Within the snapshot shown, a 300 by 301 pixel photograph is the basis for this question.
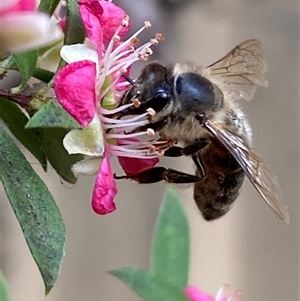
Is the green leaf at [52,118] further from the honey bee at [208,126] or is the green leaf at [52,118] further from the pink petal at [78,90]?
the honey bee at [208,126]

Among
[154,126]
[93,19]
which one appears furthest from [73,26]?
[154,126]

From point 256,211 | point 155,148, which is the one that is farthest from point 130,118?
point 256,211

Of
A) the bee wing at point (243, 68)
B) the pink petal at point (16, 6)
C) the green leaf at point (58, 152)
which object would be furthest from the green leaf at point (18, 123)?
the bee wing at point (243, 68)

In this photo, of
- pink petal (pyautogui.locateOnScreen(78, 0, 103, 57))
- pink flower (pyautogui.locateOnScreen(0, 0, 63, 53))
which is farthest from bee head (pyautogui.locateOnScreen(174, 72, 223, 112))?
pink flower (pyautogui.locateOnScreen(0, 0, 63, 53))

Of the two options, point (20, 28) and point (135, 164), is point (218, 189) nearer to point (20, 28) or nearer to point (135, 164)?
point (135, 164)

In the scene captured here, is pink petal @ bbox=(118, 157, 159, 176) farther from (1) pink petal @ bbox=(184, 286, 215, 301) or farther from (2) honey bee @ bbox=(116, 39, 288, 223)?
(1) pink petal @ bbox=(184, 286, 215, 301)

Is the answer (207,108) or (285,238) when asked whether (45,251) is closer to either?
(207,108)

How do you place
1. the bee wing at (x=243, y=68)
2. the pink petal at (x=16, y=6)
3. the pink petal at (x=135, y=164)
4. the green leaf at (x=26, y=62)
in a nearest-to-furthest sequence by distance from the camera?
the pink petal at (x=16, y=6) → the green leaf at (x=26, y=62) → the pink petal at (x=135, y=164) → the bee wing at (x=243, y=68)
